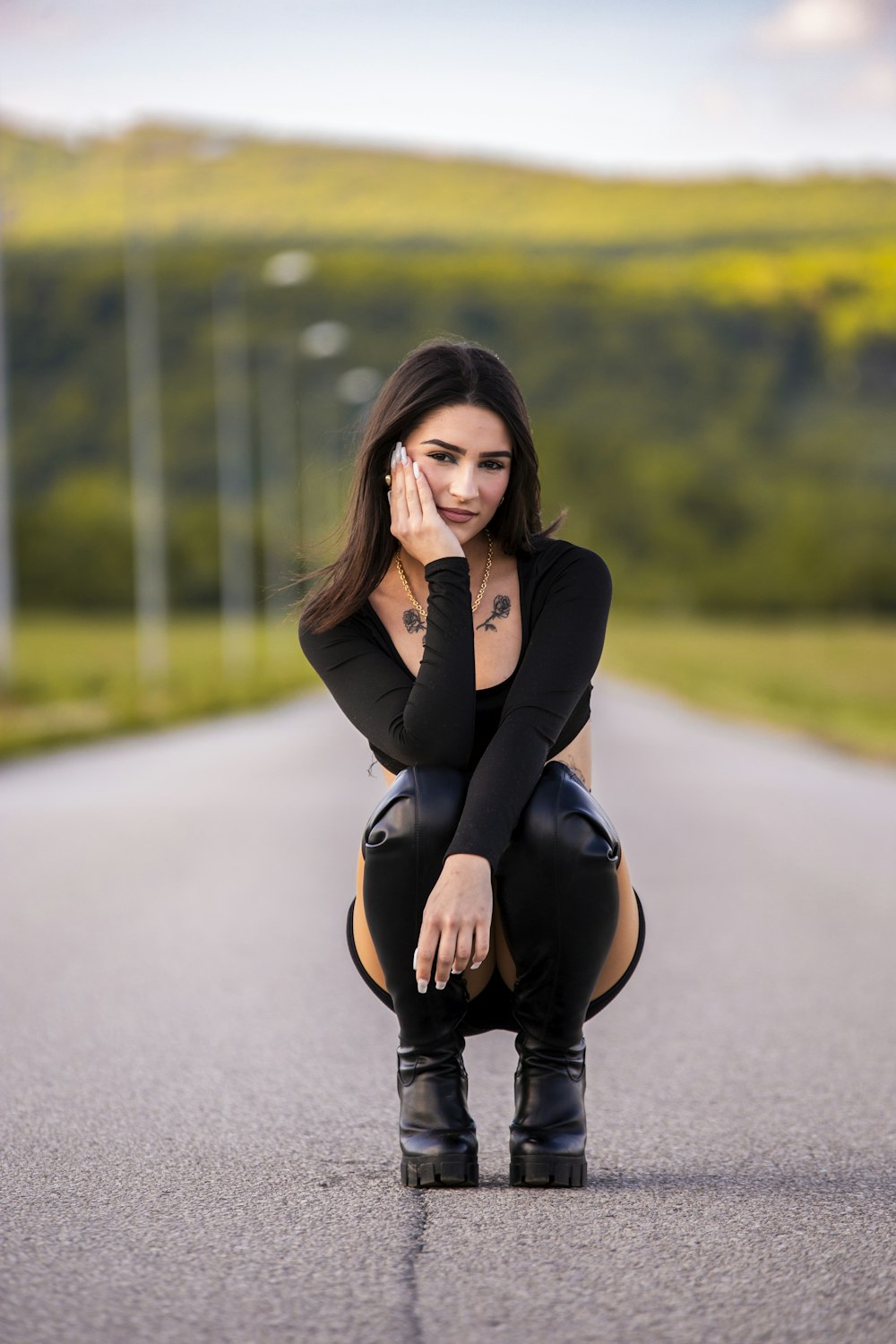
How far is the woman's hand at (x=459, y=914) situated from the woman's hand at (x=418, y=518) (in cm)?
66

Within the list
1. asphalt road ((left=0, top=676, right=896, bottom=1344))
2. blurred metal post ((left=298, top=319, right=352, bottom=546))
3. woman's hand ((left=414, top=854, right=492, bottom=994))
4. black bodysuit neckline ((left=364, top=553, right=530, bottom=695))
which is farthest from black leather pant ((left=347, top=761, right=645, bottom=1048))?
blurred metal post ((left=298, top=319, right=352, bottom=546))

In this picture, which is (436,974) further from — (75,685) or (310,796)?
(75,685)

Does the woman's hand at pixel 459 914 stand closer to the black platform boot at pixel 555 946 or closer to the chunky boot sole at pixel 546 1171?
the black platform boot at pixel 555 946

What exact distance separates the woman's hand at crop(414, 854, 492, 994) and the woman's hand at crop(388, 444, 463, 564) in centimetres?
66

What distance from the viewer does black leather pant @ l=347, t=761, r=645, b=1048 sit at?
364 centimetres

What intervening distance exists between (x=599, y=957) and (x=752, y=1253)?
0.64m

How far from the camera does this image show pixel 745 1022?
5781 millimetres

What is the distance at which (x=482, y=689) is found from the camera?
390 cm

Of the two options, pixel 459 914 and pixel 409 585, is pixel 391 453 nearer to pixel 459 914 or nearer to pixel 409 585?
pixel 409 585

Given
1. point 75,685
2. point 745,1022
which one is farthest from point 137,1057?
point 75,685

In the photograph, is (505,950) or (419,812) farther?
(505,950)

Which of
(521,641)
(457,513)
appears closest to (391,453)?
(457,513)

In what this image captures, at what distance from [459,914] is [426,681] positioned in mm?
476

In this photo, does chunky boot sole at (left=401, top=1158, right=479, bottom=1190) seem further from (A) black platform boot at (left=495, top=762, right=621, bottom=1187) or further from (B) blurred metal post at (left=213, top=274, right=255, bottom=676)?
(B) blurred metal post at (left=213, top=274, right=255, bottom=676)
